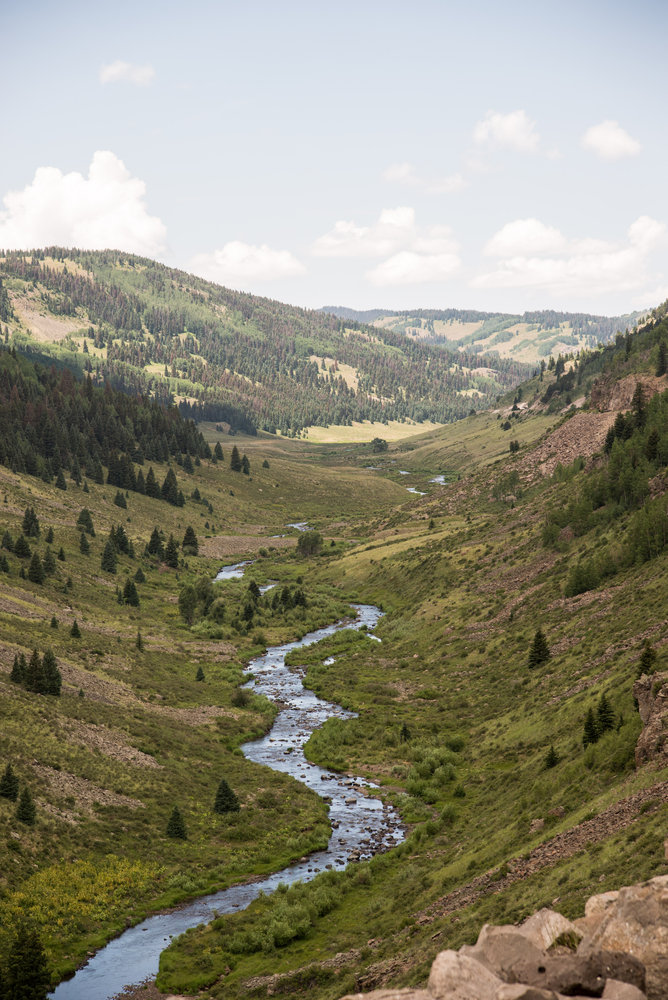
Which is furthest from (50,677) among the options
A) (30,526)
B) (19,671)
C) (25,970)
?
(30,526)

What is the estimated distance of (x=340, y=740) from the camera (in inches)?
3000

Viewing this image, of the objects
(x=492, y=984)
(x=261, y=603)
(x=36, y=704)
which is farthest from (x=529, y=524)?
(x=492, y=984)

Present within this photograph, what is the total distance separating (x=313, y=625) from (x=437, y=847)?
71091mm

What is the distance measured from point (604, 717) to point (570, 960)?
105 ft

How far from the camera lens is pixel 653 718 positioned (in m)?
42.2

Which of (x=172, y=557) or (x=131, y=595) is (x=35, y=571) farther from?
(x=172, y=557)

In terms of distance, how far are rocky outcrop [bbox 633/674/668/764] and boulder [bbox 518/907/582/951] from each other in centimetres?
1862

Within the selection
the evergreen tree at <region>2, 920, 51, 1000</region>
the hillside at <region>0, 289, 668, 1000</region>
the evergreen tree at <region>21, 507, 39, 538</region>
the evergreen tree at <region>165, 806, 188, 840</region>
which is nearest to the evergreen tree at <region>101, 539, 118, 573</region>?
the hillside at <region>0, 289, 668, 1000</region>

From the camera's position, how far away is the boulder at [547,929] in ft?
72.5

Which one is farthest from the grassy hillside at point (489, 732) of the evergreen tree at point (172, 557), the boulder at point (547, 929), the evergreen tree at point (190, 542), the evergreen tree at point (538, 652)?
the evergreen tree at point (190, 542)

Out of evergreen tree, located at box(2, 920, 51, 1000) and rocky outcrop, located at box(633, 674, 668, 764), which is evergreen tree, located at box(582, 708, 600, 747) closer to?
rocky outcrop, located at box(633, 674, 668, 764)

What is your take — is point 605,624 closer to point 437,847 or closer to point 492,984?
point 437,847

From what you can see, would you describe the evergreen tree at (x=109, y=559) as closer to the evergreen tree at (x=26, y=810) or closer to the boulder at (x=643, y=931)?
the evergreen tree at (x=26, y=810)

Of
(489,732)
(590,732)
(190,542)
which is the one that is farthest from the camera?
(190,542)
